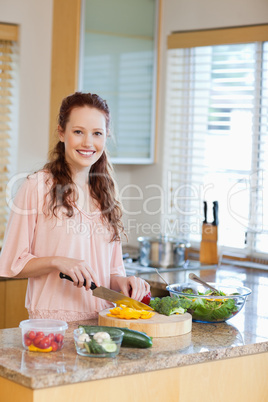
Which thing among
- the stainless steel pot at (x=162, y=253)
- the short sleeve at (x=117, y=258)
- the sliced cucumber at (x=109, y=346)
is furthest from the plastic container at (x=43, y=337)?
the stainless steel pot at (x=162, y=253)

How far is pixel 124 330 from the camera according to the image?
1836mm

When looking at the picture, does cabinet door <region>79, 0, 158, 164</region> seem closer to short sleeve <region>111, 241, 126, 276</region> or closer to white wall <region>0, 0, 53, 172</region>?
white wall <region>0, 0, 53, 172</region>

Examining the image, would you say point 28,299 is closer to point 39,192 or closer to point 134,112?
point 39,192

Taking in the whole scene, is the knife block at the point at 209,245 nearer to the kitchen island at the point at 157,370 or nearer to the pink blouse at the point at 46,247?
the kitchen island at the point at 157,370

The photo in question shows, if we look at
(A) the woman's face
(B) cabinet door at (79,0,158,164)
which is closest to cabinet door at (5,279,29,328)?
(B) cabinet door at (79,0,158,164)

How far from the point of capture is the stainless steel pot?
139 inches

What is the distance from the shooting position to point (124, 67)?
3.77 meters

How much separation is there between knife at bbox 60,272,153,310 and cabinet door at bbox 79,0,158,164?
1.62 m

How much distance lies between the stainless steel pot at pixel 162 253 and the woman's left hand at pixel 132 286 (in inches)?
47.9

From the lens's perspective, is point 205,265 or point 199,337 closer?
point 199,337

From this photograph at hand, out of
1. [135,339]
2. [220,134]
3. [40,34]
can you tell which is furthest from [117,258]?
[40,34]

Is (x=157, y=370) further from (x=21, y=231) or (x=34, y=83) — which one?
(x=34, y=83)

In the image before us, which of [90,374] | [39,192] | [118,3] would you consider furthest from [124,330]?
[118,3]

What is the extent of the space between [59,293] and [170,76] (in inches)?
82.4
